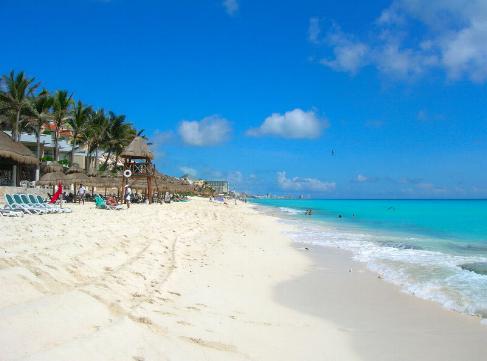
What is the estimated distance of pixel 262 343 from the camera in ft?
14.8

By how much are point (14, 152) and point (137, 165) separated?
758cm

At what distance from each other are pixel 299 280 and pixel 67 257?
4.80 meters

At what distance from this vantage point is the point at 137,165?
27266 mm

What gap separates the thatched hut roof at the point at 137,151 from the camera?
25.2 meters

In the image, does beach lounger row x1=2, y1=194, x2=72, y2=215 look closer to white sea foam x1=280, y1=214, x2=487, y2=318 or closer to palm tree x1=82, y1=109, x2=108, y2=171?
white sea foam x1=280, y1=214, x2=487, y2=318

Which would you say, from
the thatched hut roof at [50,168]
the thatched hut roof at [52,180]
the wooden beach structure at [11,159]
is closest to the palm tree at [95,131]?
the thatched hut roof at [50,168]

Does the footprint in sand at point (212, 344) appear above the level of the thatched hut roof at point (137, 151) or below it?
Answer: below

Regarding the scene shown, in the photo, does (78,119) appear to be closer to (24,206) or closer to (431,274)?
(24,206)

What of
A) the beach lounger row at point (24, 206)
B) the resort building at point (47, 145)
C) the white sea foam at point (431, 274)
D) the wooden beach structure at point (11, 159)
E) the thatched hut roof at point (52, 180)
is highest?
the resort building at point (47, 145)

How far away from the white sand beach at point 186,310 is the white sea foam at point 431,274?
49cm

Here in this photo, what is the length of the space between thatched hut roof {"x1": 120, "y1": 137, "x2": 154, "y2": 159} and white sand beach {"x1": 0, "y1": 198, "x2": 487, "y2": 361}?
54.0 feet

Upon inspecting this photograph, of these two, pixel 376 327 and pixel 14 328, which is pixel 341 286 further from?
pixel 14 328

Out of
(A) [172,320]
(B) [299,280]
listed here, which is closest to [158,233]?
(B) [299,280]

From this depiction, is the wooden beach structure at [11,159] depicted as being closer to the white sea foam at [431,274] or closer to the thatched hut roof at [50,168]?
the thatched hut roof at [50,168]
